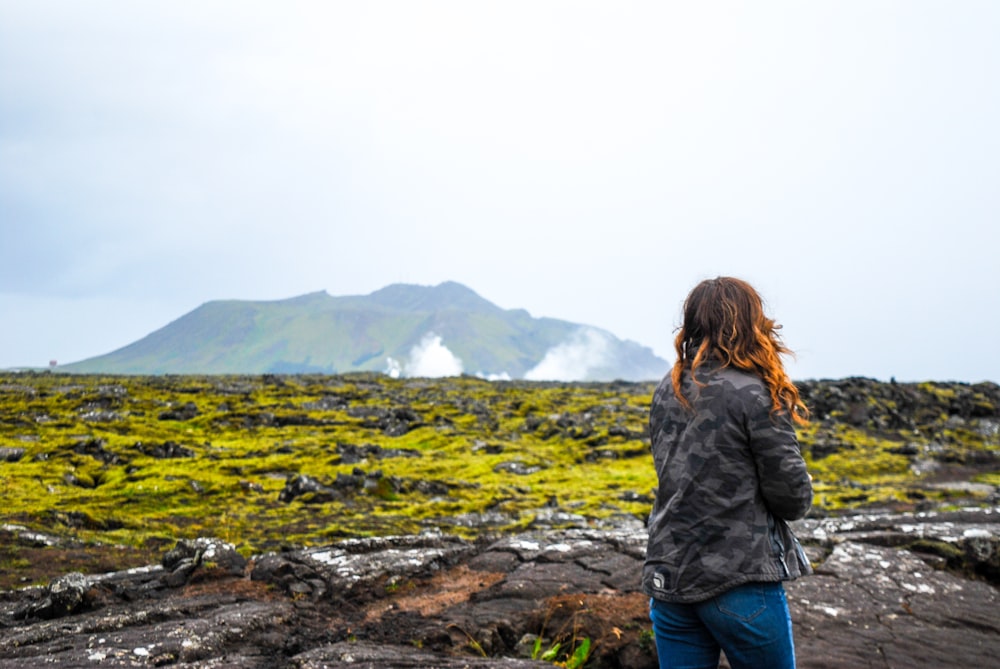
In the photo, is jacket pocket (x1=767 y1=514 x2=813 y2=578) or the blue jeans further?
jacket pocket (x1=767 y1=514 x2=813 y2=578)

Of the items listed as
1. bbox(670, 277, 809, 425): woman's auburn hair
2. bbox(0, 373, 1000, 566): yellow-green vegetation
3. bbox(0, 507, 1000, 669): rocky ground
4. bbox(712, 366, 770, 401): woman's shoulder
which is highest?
bbox(670, 277, 809, 425): woman's auburn hair

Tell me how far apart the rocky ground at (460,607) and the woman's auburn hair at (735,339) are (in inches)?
214

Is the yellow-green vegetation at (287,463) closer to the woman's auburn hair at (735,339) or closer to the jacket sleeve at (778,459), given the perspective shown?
the woman's auburn hair at (735,339)

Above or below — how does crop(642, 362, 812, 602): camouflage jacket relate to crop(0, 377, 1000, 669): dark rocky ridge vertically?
above

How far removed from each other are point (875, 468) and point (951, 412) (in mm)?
33502

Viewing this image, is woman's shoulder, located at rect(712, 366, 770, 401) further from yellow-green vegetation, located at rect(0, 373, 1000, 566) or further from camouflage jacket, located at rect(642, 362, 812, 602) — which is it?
yellow-green vegetation, located at rect(0, 373, 1000, 566)

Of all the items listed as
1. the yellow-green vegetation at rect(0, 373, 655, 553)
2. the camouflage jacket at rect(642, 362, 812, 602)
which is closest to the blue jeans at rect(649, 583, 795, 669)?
the camouflage jacket at rect(642, 362, 812, 602)

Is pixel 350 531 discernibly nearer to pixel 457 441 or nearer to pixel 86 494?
pixel 86 494

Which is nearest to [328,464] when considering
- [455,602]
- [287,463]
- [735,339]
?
[287,463]

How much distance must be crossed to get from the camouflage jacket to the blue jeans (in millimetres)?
114

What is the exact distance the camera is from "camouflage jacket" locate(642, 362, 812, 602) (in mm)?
4961

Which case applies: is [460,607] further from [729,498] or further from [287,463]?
[287,463]

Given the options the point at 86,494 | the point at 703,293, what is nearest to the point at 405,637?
the point at 703,293

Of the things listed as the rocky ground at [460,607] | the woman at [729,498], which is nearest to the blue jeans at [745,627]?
the woman at [729,498]
